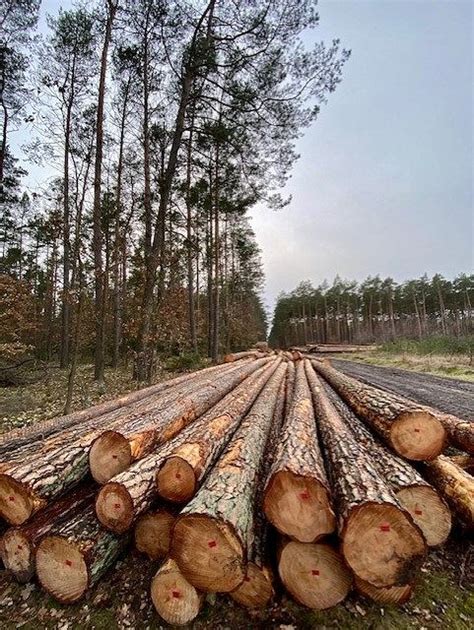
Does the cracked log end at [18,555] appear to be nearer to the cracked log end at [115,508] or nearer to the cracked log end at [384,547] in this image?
the cracked log end at [115,508]

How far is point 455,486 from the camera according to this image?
87.6 inches

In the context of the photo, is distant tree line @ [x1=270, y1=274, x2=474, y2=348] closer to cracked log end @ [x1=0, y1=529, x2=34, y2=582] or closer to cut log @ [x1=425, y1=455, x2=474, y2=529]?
cut log @ [x1=425, y1=455, x2=474, y2=529]

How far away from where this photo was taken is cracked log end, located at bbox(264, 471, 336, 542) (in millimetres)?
1688

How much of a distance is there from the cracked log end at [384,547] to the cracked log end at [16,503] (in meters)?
1.98

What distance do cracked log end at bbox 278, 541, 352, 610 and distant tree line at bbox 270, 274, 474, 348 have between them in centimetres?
4269

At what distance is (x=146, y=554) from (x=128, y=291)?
18.2m

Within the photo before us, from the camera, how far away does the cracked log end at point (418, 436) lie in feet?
7.92

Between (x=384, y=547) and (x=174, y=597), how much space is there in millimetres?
1148

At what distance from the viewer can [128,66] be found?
10.3 metres

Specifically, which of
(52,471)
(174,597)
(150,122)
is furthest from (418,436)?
(150,122)

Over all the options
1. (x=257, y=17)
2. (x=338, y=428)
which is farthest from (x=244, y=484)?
(x=257, y=17)

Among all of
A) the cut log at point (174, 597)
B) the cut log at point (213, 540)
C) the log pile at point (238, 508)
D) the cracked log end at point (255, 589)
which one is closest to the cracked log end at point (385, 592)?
the log pile at point (238, 508)

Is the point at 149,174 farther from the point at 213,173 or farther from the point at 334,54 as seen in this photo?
the point at 334,54

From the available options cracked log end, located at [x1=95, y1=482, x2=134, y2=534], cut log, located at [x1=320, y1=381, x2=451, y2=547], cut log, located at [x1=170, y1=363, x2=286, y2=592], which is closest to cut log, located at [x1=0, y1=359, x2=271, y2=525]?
cracked log end, located at [x1=95, y1=482, x2=134, y2=534]
